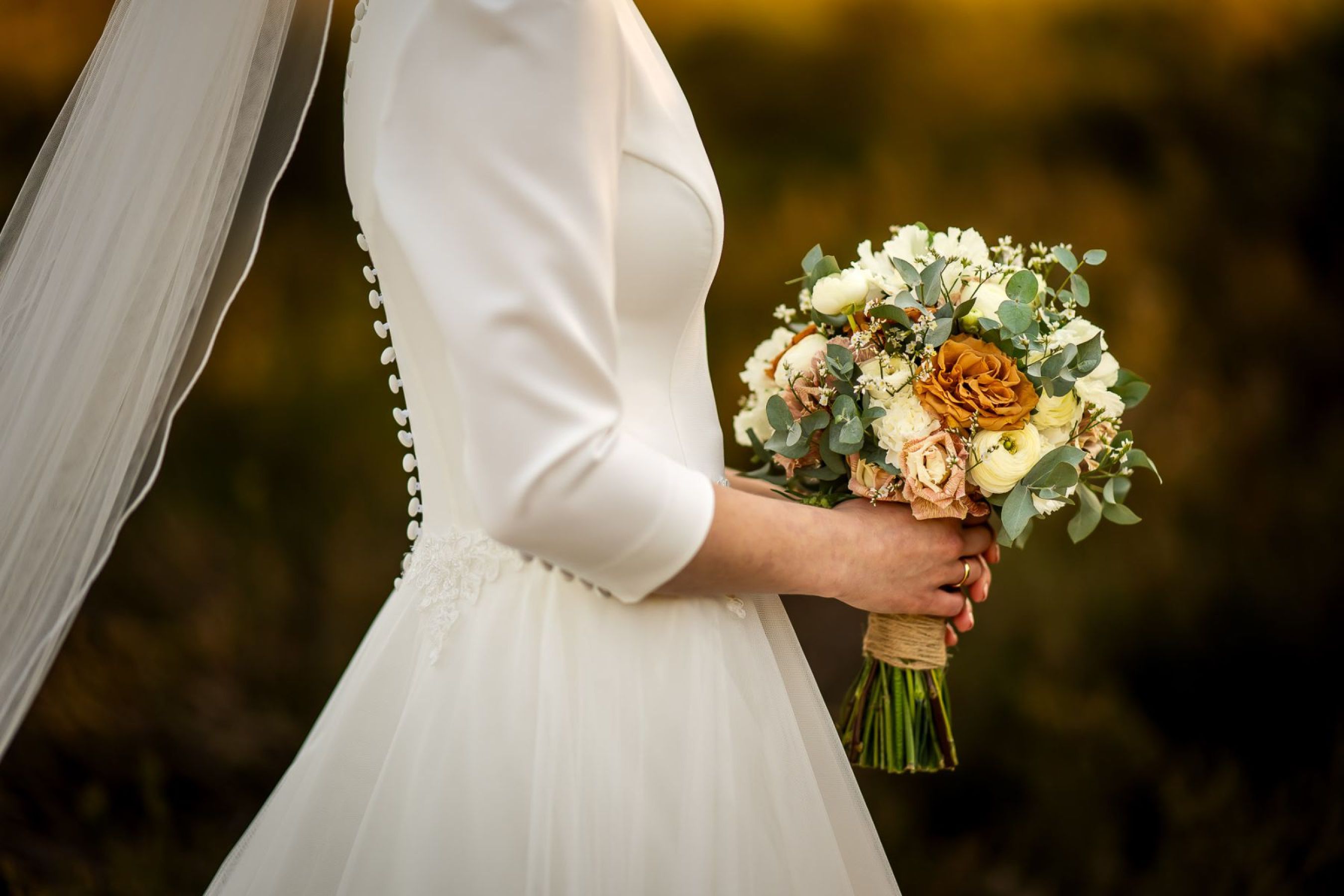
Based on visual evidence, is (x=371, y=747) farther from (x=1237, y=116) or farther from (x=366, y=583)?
(x=1237, y=116)

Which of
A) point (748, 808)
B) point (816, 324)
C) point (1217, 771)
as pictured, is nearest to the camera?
point (748, 808)

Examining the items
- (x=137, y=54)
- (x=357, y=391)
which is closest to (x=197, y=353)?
(x=137, y=54)

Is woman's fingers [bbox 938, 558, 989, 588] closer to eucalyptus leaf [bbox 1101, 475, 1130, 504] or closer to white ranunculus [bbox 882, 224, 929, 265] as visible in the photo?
eucalyptus leaf [bbox 1101, 475, 1130, 504]

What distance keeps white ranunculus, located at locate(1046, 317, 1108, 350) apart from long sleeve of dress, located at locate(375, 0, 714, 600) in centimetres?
56

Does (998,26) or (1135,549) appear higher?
(998,26)

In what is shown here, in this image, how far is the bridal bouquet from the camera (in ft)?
3.38

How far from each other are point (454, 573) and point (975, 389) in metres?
0.55

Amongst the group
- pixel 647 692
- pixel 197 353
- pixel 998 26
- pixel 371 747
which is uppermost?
pixel 998 26

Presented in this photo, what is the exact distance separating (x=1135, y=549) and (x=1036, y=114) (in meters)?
1.24

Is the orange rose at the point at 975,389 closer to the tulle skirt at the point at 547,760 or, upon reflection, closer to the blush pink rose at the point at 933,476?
the blush pink rose at the point at 933,476

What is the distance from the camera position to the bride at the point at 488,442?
72 centimetres

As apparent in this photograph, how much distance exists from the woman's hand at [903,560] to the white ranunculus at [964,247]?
295 mm

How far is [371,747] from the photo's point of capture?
902mm

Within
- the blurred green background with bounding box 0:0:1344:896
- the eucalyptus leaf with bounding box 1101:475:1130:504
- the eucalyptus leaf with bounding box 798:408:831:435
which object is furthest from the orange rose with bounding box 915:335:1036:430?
the blurred green background with bounding box 0:0:1344:896
